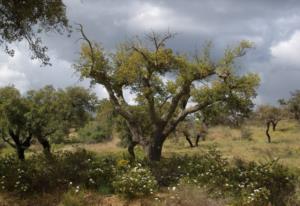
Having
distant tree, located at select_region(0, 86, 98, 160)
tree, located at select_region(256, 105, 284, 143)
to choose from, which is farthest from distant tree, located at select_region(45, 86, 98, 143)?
tree, located at select_region(256, 105, 284, 143)

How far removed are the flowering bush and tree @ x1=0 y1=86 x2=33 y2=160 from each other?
82.7 ft

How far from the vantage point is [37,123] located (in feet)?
130

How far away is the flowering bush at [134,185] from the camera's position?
14742 mm

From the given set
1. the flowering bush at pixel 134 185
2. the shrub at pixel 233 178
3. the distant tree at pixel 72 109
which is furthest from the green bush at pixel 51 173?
the distant tree at pixel 72 109

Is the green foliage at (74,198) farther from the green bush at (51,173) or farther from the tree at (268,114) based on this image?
the tree at (268,114)

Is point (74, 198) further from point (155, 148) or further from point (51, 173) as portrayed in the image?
point (155, 148)

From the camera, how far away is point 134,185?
14867 mm

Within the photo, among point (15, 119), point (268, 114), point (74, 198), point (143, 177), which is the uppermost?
point (268, 114)

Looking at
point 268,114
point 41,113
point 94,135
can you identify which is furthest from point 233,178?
point 94,135

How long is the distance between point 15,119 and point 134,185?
27298 millimetres

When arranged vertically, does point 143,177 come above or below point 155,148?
below

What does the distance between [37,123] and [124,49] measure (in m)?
17.0

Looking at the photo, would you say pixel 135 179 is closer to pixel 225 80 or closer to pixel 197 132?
pixel 225 80

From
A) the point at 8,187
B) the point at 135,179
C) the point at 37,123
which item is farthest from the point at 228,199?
the point at 37,123
